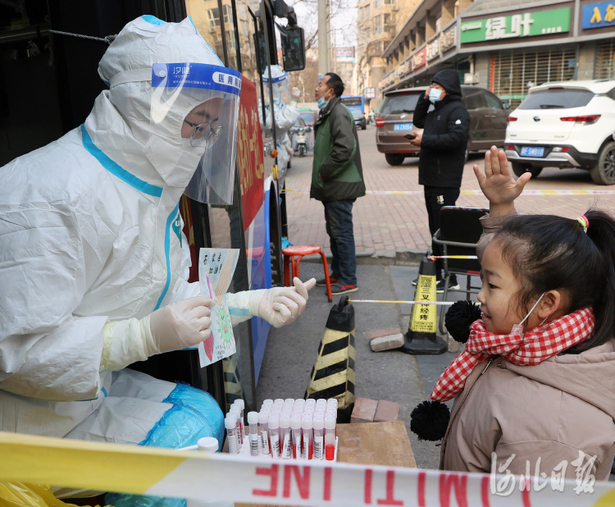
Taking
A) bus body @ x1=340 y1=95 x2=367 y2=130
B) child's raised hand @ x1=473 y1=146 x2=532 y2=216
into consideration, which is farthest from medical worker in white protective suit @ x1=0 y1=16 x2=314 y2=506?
bus body @ x1=340 y1=95 x2=367 y2=130

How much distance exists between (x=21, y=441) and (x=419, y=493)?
0.69m

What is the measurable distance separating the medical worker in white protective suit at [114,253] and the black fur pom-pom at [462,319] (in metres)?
0.52

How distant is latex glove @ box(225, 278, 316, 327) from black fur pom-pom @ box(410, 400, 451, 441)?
534mm

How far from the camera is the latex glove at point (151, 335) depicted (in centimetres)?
157

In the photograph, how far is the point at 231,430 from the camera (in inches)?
71.2

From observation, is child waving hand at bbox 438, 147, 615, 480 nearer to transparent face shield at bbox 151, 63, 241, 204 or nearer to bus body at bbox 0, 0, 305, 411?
transparent face shield at bbox 151, 63, 241, 204

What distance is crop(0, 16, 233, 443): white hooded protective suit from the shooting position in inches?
56.6

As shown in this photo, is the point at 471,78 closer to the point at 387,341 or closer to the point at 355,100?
the point at 355,100

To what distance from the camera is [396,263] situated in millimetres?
6824

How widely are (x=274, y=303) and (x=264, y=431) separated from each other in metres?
0.44

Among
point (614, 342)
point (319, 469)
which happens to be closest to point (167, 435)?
point (319, 469)

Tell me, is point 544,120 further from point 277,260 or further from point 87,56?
point 87,56

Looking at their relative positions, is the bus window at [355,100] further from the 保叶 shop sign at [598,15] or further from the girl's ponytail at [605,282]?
the girl's ponytail at [605,282]

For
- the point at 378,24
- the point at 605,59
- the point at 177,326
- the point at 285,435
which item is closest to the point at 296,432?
the point at 285,435
